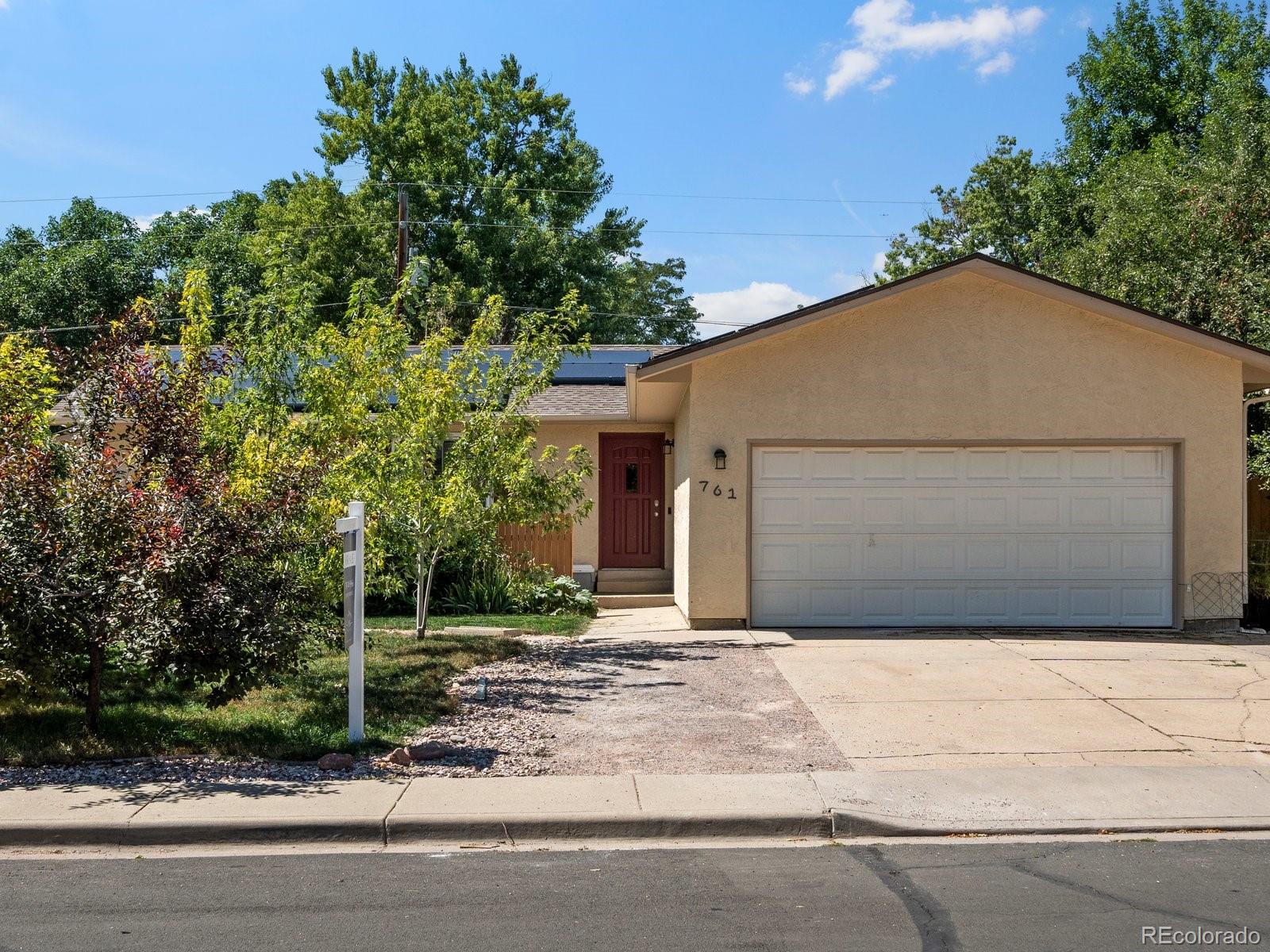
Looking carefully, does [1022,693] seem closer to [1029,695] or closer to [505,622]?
[1029,695]

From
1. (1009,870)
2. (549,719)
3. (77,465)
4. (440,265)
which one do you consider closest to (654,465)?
(549,719)

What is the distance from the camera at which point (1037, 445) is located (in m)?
13.4

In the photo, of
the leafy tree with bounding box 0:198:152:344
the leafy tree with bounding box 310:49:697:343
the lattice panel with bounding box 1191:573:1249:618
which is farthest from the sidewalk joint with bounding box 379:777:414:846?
the leafy tree with bounding box 0:198:152:344

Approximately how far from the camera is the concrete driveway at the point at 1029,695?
779cm

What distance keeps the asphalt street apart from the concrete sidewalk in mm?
235

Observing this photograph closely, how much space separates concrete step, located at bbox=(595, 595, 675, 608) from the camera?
53.5 ft

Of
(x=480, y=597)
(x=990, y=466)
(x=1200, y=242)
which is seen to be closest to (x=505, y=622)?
(x=480, y=597)

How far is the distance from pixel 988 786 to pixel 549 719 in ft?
11.1

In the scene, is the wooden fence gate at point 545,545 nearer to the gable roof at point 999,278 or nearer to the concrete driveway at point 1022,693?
the concrete driveway at point 1022,693

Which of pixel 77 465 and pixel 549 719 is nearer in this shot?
pixel 77 465

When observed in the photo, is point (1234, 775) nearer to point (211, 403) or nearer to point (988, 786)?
point (988, 786)

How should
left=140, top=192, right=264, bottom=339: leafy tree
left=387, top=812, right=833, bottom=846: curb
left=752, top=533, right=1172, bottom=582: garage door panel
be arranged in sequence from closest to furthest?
left=387, top=812, right=833, bottom=846: curb, left=752, top=533, right=1172, bottom=582: garage door panel, left=140, top=192, right=264, bottom=339: leafy tree

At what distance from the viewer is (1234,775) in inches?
282

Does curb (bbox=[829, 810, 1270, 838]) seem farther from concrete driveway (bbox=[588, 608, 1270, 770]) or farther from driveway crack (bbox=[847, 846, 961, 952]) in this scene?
concrete driveway (bbox=[588, 608, 1270, 770])
